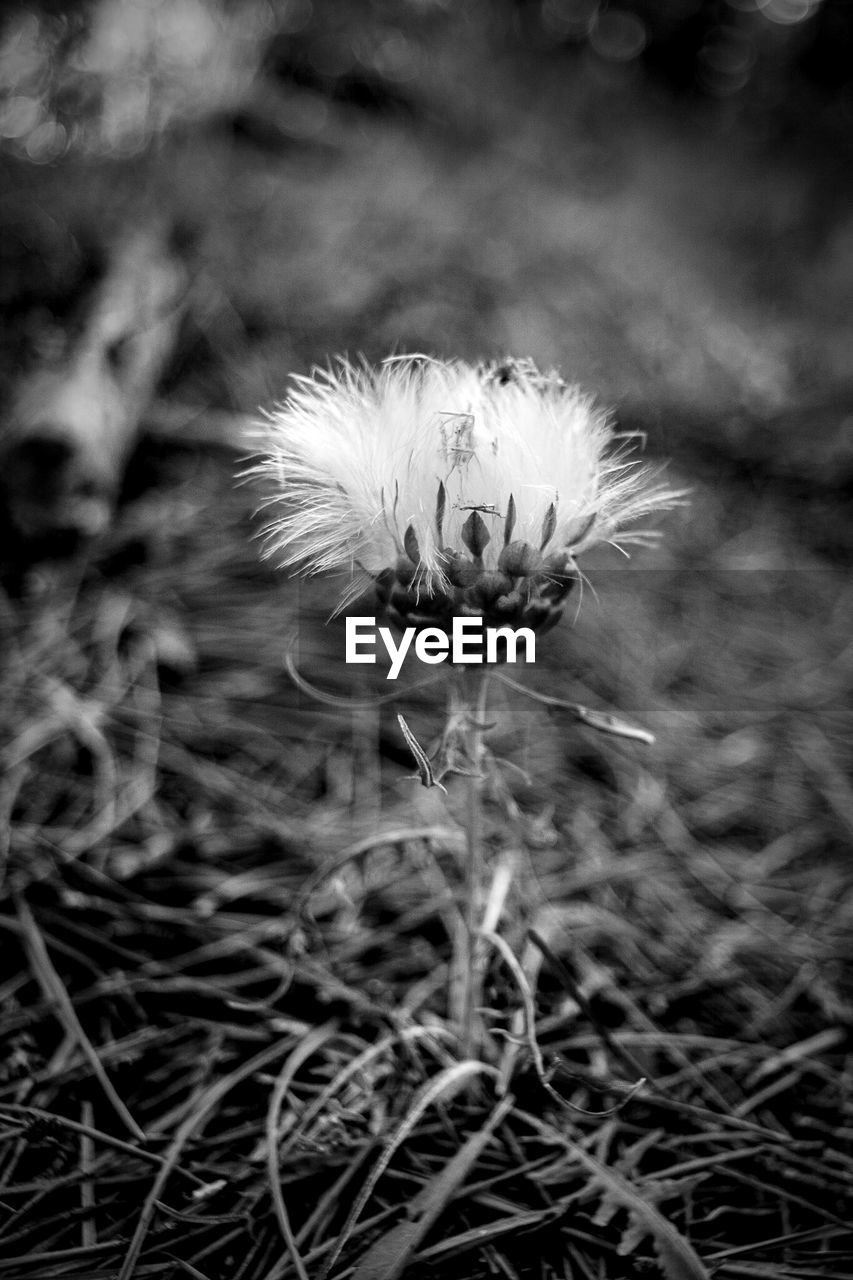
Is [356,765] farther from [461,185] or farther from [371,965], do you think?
[461,185]

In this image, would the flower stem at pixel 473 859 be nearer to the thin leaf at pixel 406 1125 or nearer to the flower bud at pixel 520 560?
the thin leaf at pixel 406 1125

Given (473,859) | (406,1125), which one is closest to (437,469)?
(473,859)

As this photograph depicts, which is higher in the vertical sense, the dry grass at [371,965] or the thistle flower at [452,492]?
the thistle flower at [452,492]

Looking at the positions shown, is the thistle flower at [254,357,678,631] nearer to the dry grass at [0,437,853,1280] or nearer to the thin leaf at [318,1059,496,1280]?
the dry grass at [0,437,853,1280]

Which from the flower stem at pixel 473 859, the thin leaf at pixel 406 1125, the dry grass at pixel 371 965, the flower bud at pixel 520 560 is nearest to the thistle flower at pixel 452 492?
the flower bud at pixel 520 560

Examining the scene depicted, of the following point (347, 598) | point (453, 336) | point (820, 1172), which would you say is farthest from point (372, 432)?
point (453, 336)

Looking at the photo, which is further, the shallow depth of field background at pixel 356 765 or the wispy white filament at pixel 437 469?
the shallow depth of field background at pixel 356 765
